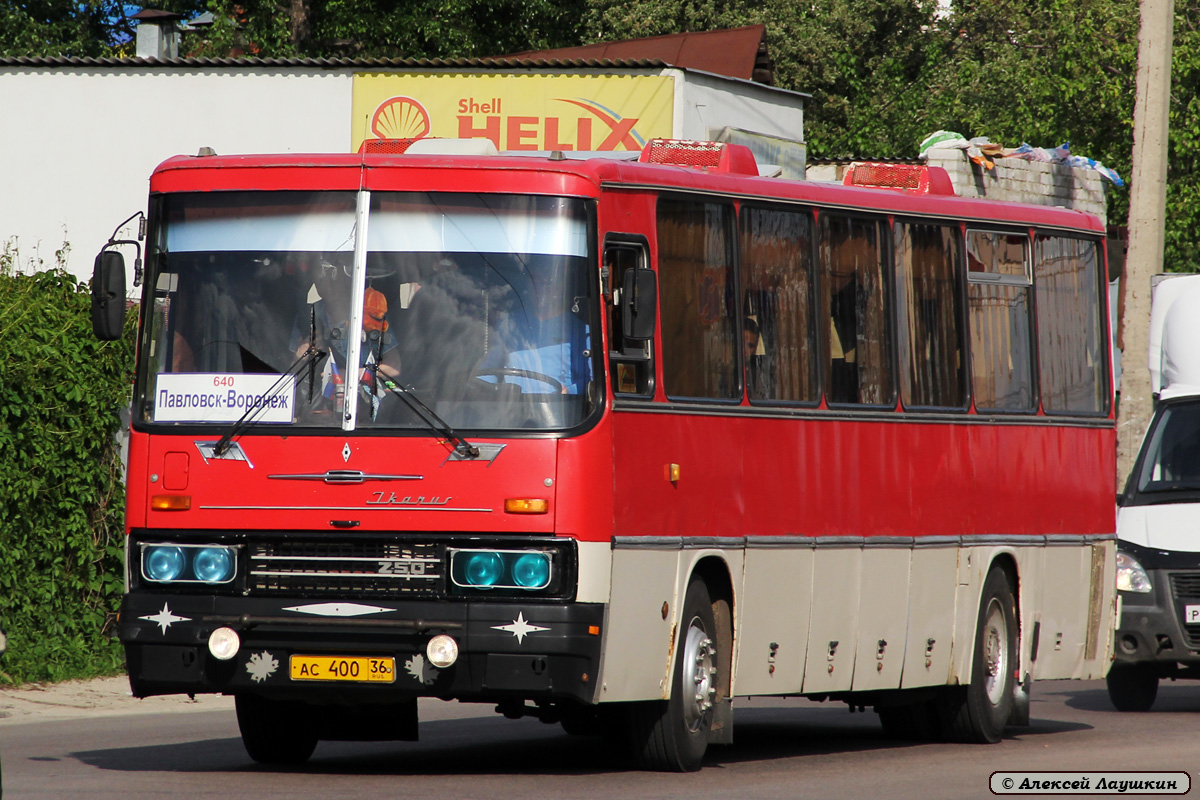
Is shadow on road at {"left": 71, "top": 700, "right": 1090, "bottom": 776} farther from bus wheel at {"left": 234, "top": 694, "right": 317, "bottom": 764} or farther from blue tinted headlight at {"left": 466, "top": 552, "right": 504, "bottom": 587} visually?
blue tinted headlight at {"left": 466, "top": 552, "right": 504, "bottom": 587}

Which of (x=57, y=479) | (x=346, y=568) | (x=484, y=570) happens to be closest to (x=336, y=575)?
(x=346, y=568)

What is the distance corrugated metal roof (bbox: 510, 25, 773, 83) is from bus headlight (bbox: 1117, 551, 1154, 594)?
20.5 metres

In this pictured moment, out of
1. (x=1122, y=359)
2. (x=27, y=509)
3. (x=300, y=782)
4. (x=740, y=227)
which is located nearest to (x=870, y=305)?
(x=740, y=227)

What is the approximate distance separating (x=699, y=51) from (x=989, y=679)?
81.6 feet

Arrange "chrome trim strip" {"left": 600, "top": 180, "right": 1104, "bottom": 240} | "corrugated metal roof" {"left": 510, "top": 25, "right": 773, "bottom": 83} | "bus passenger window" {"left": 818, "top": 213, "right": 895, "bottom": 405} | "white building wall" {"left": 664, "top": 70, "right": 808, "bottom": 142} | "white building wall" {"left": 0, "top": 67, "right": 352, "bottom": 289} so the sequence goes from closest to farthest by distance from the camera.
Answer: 1. "chrome trim strip" {"left": 600, "top": 180, "right": 1104, "bottom": 240}
2. "bus passenger window" {"left": 818, "top": 213, "right": 895, "bottom": 405}
3. "white building wall" {"left": 664, "top": 70, "right": 808, "bottom": 142}
4. "white building wall" {"left": 0, "top": 67, "right": 352, "bottom": 289}
5. "corrugated metal roof" {"left": 510, "top": 25, "right": 773, "bottom": 83}

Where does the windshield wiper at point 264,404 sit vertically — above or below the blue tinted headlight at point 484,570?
above

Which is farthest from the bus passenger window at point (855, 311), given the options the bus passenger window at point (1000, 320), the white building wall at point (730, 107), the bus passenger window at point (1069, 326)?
the white building wall at point (730, 107)

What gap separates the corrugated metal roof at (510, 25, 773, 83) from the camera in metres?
36.7

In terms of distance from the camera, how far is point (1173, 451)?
1725 cm

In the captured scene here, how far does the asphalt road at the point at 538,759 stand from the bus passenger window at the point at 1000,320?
2.22 m

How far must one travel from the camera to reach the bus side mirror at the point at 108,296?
34.7 ft

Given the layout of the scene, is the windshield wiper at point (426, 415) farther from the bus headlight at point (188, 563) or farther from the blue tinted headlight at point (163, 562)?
the blue tinted headlight at point (163, 562)

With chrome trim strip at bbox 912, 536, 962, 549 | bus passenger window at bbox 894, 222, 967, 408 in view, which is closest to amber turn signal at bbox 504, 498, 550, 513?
bus passenger window at bbox 894, 222, 967, 408

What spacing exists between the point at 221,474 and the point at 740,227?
304 centimetres
